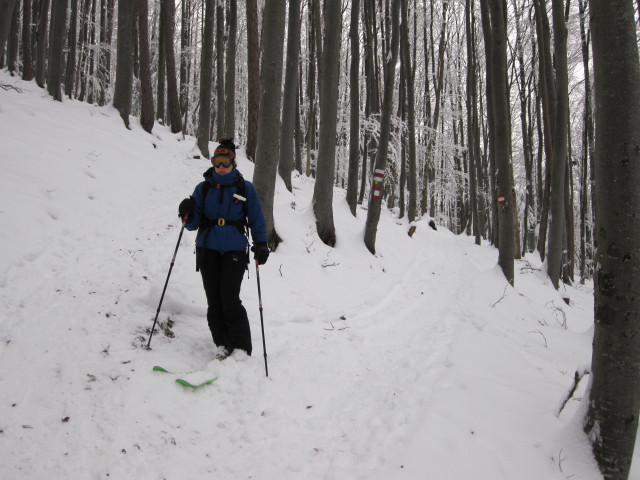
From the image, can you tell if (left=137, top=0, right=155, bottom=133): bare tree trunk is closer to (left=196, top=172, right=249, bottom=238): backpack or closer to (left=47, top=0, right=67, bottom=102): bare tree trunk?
(left=47, top=0, right=67, bottom=102): bare tree trunk

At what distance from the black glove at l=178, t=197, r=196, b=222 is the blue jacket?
0.08 metres

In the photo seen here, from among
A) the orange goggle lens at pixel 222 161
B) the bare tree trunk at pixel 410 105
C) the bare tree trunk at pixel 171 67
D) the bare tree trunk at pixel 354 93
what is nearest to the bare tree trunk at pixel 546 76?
the bare tree trunk at pixel 410 105

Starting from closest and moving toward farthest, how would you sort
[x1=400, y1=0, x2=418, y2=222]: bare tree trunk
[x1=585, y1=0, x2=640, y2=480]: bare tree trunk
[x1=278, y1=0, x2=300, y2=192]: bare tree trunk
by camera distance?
[x1=585, y1=0, x2=640, y2=480]: bare tree trunk
[x1=278, y1=0, x2=300, y2=192]: bare tree trunk
[x1=400, y1=0, x2=418, y2=222]: bare tree trunk

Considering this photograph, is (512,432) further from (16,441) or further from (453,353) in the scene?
(16,441)

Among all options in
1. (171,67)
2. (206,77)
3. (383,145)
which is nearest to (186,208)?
(383,145)

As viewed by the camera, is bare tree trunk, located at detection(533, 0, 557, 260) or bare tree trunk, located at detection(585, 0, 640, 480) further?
bare tree trunk, located at detection(533, 0, 557, 260)

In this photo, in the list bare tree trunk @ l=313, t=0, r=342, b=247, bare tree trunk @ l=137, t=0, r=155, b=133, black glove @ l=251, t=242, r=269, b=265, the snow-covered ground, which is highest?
bare tree trunk @ l=137, t=0, r=155, b=133

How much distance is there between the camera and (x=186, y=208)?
151 inches

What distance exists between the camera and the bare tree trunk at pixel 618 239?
243 cm

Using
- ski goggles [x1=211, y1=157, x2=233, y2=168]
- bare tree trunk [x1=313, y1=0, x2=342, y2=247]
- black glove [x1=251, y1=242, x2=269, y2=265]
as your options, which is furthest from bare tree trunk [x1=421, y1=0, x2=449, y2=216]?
black glove [x1=251, y1=242, x2=269, y2=265]

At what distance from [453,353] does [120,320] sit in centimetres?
362

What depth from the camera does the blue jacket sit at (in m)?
3.90

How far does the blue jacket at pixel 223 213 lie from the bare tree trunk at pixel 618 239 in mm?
2914

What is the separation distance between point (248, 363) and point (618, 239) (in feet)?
10.4
